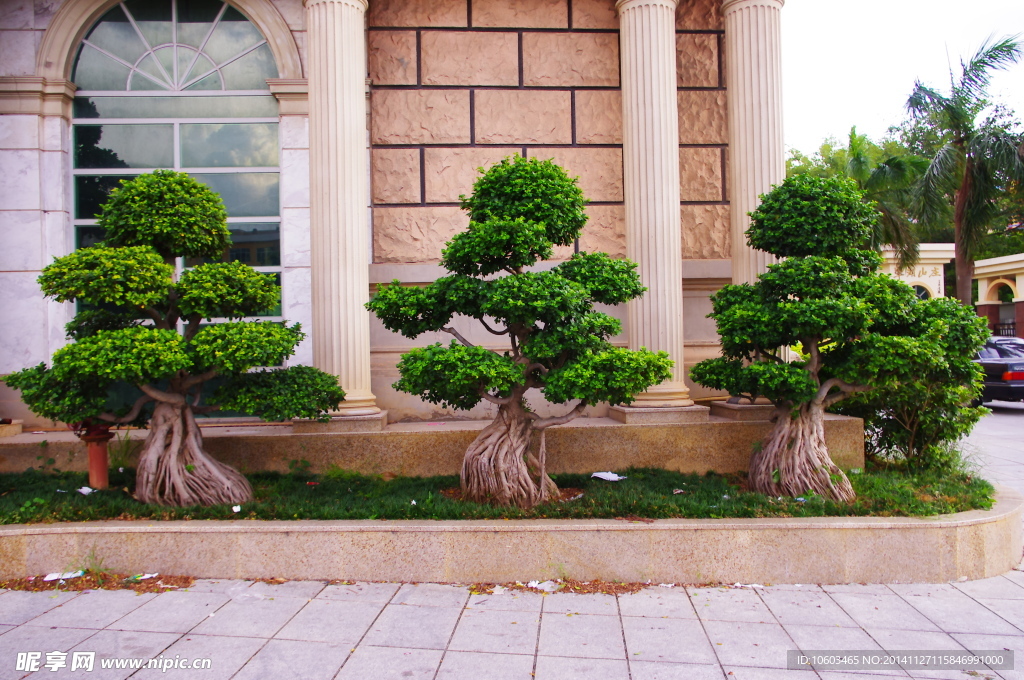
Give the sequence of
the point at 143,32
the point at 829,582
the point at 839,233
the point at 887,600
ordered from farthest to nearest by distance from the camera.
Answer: the point at 143,32 → the point at 839,233 → the point at 829,582 → the point at 887,600

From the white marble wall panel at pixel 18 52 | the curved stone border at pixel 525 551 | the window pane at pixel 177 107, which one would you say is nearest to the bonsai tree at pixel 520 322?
the curved stone border at pixel 525 551

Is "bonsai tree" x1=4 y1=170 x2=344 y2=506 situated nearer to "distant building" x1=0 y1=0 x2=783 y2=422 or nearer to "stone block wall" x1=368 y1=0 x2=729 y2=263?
"distant building" x1=0 y1=0 x2=783 y2=422

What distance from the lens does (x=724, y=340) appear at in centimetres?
652

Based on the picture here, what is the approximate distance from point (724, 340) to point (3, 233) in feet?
29.1

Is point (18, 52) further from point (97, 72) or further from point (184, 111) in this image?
point (184, 111)

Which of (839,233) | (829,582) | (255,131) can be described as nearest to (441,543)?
(829,582)

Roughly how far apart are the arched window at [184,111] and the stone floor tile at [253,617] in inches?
203

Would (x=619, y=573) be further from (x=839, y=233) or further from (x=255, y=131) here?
(x=255, y=131)

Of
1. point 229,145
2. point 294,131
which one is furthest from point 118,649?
point 229,145

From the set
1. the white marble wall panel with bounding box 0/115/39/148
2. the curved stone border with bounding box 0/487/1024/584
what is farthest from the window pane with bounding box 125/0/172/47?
the curved stone border with bounding box 0/487/1024/584

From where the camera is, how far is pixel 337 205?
7.55 m

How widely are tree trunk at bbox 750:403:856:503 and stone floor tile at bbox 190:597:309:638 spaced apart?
14.0 feet

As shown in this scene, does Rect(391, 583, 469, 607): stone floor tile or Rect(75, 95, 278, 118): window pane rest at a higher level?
Rect(75, 95, 278, 118): window pane

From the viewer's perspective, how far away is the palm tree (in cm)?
1844
